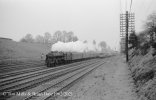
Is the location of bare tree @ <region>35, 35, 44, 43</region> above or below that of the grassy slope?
above

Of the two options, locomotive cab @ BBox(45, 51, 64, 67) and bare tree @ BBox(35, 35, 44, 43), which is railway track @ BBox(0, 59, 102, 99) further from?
bare tree @ BBox(35, 35, 44, 43)

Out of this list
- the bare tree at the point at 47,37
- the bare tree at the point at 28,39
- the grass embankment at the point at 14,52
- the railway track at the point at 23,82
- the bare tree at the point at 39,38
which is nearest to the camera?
the railway track at the point at 23,82

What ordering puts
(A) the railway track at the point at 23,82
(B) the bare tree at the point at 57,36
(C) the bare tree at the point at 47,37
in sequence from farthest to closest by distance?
(C) the bare tree at the point at 47,37, (B) the bare tree at the point at 57,36, (A) the railway track at the point at 23,82

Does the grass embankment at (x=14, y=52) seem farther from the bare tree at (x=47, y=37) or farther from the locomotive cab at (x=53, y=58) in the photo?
the bare tree at (x=47, y=37)

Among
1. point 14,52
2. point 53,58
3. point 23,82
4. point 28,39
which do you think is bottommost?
point 23,82

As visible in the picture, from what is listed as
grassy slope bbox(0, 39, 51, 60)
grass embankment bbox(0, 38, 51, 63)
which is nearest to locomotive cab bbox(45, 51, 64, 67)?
grass embankment bbox(0, 38, 51, 63)

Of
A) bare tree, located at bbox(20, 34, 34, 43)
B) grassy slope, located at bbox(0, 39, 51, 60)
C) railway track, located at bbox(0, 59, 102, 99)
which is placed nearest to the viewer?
railway track, located at bbox(0, 59, 102, 99)

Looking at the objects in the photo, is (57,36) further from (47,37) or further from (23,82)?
(23,82)

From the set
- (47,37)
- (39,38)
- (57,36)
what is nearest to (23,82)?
(57,36)

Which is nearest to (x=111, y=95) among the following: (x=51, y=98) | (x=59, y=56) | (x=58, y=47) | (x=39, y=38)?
(x=51, y=98)

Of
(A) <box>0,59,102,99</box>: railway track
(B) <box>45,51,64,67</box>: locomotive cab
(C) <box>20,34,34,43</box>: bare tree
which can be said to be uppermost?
(C) <box>20,34,34,43</box>: bare tree

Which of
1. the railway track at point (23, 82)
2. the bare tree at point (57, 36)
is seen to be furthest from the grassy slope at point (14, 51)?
the bare tree at point (57, 36)

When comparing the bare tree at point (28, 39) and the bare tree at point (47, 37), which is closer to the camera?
the bare tree at point (28, 39)

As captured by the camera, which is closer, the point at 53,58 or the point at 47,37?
the point at 53,58
